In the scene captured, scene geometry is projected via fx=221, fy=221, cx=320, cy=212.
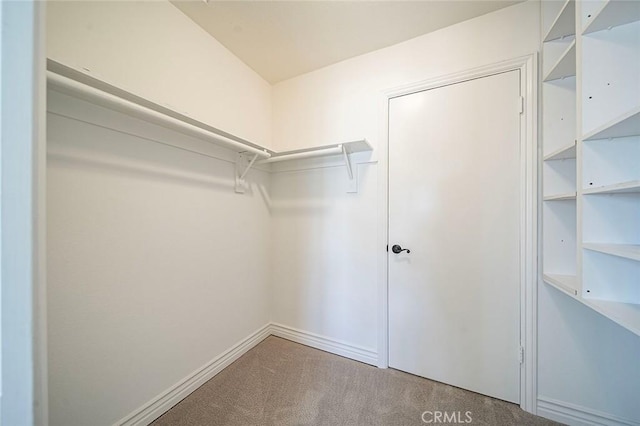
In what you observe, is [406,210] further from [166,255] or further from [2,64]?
[2,64]

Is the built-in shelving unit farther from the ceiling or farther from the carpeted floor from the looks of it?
the carpeted floor

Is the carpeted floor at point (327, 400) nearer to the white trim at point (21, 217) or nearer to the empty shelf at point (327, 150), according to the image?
the white trim at point (21, 217)

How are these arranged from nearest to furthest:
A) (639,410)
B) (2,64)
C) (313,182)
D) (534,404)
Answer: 1. (2,64)
2. (639,410)
3. (534,404)
4. (313,182)

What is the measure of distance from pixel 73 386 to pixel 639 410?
2.73 metres

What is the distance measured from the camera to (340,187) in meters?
1.88

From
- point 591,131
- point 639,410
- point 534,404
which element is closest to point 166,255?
point 591,131

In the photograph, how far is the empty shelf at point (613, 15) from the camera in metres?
0.80

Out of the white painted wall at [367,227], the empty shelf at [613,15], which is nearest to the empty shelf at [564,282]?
the white painted wall at [367,227]

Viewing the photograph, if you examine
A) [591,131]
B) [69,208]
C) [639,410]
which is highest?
[591,131]

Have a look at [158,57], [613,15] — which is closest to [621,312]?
[613,15]

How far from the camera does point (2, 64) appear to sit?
305 mm

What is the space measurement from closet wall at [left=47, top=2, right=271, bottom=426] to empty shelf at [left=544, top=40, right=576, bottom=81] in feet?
6.57

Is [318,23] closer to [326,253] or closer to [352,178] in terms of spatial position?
[352,178]

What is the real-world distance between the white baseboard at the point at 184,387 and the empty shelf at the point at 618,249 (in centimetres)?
218
